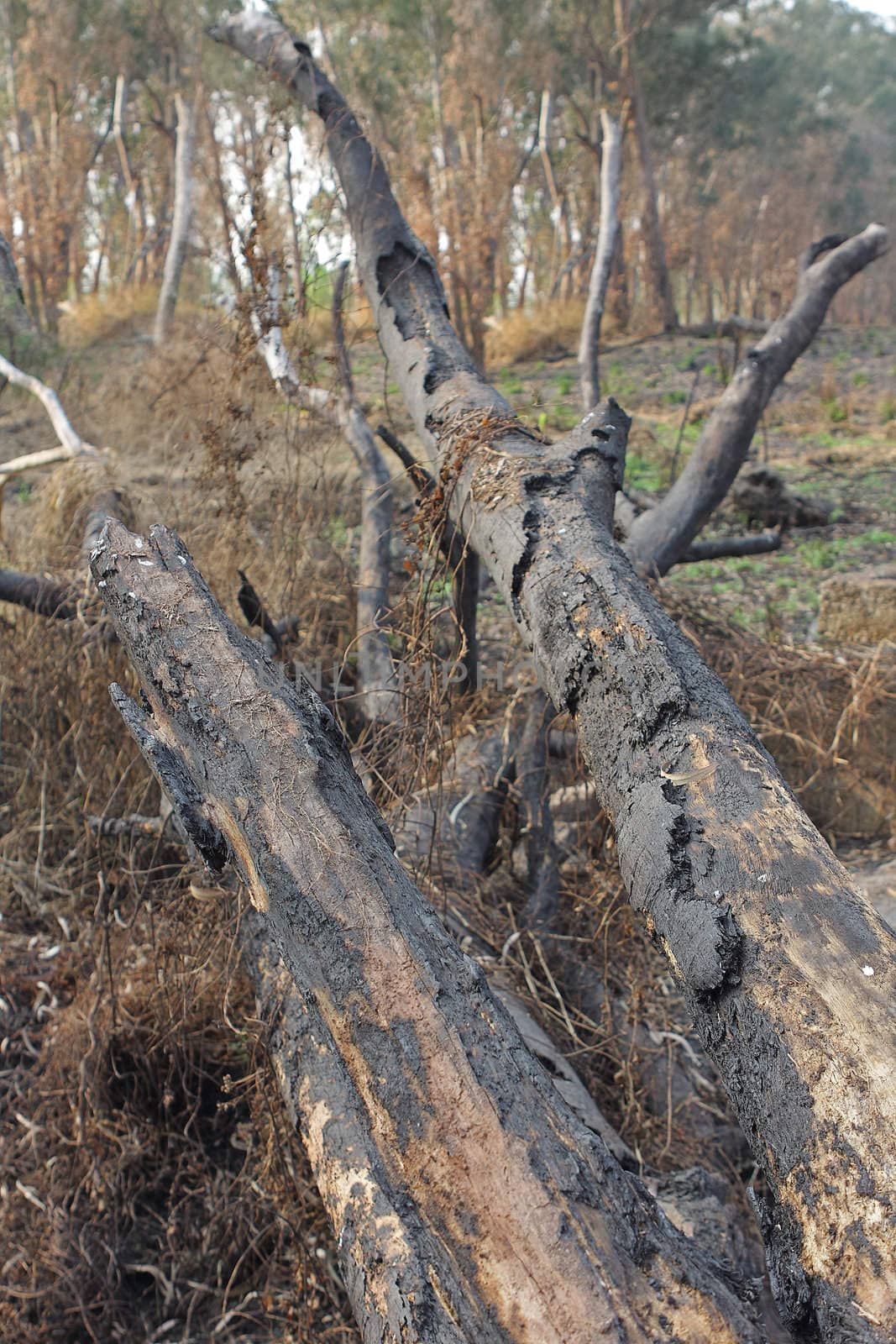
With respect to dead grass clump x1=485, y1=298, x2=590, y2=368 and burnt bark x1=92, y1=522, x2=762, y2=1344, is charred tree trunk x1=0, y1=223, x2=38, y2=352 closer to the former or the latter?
burnt bark x1=92, y1=522, x2=762, y2=1344

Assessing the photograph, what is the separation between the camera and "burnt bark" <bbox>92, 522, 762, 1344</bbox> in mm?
1097

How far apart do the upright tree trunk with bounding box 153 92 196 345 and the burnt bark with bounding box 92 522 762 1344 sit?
1127cm

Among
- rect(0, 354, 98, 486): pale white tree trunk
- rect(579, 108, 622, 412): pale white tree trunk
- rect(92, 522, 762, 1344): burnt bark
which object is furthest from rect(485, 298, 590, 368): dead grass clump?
rect(92, 522, 762, 1344): burnt bark

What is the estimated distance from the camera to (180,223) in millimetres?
12391

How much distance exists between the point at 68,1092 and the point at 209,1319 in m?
0.62

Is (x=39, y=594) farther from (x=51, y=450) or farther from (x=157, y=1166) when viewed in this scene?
(x=157, y=1166)

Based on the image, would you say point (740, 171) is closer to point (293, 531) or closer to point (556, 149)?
point (556, 149)

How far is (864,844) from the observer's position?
Result: 3521mm

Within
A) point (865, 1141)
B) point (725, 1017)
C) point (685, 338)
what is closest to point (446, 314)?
point (725, 1017)

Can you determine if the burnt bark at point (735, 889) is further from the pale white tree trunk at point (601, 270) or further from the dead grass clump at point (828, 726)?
the pale white tree trunk at point (601, 270)

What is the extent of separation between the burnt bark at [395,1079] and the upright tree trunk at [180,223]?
11266 millimetres

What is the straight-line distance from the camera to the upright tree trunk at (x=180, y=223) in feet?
39.2

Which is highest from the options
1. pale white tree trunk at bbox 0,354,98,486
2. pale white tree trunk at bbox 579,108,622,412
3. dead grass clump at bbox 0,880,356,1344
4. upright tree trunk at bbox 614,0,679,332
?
upright tree trunk at bbox 614,0,679,332

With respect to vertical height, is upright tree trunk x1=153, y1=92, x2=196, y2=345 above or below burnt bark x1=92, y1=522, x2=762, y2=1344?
above
